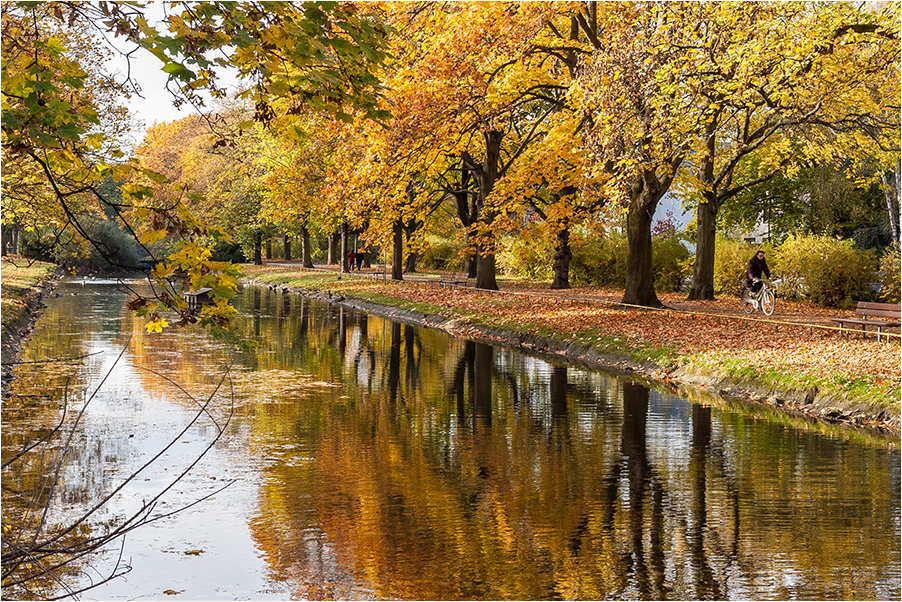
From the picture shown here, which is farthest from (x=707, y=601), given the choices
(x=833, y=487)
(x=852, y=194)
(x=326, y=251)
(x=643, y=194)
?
(x=326, y=251)

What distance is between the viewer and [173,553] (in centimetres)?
763

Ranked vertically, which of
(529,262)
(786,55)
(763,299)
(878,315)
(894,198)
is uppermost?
(786,55)

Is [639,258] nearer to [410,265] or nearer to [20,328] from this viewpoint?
[20,328]

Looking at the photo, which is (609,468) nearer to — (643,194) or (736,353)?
(736,353)

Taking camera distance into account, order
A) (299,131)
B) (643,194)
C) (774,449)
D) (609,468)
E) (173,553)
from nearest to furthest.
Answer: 1. (299,131)
2. (173,553)
3. (609,468)
4. (774,449)
5. (643,194)

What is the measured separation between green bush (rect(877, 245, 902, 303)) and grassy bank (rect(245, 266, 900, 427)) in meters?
4.88

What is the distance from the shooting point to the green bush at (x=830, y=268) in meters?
30.8

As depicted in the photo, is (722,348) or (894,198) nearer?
(722,348)

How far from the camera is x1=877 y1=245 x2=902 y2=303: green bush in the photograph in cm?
2988

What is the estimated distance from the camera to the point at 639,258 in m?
26.5

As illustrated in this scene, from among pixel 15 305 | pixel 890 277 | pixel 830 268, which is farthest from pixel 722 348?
pixel 15 305

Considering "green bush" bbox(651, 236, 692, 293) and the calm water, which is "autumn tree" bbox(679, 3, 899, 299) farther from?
"green bush" bbox(651, 236, 692, 293)

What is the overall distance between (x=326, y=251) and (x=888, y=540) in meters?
76.1

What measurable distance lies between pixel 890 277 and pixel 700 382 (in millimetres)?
16414
